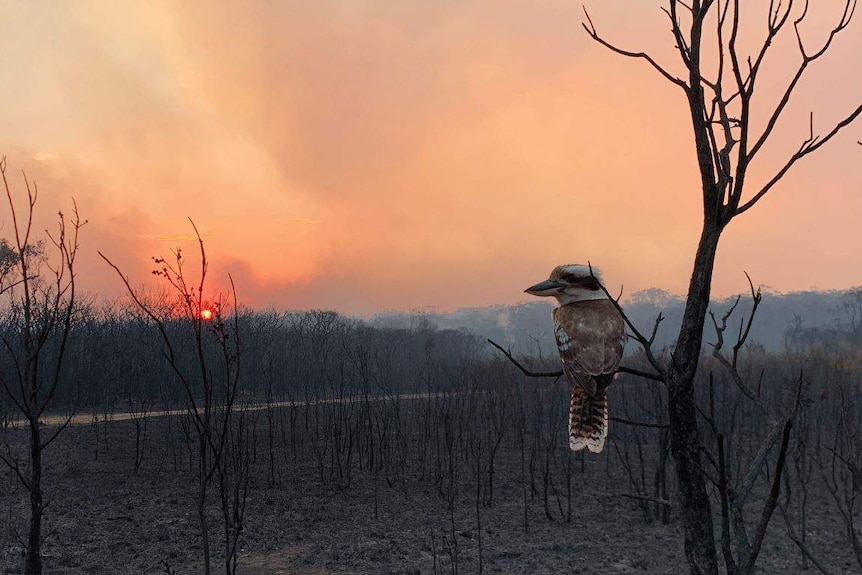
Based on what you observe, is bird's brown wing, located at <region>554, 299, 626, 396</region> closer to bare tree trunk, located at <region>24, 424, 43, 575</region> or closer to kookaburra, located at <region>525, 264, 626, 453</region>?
kookaburra, located at <region>525, 264, 626, 453</region>

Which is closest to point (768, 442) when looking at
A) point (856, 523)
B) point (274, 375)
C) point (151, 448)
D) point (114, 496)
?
point (856, 523)

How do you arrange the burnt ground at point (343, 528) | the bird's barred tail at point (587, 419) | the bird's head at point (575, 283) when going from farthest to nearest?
the burnt ground at point (343, 528) < the bird's head at point (575, 283) < the bird's barred tail at point (587, 419)

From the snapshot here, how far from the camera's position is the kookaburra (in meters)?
1.34

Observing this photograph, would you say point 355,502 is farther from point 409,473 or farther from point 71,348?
point 71,348

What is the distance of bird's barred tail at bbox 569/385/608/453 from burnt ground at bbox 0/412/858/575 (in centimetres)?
721

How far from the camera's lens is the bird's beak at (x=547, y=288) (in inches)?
56.5

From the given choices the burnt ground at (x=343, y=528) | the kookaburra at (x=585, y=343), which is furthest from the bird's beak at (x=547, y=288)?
the burnt ground at (x=343, y=528)

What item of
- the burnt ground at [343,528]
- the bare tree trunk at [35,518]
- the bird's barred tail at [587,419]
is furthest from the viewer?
the burnt ground at [343,528]

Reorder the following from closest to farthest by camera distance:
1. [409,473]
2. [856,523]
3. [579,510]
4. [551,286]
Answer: [551,286] → [856,523] → [579,510] → [409,473]

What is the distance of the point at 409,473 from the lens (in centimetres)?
1614

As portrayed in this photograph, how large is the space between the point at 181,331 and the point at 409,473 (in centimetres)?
1929

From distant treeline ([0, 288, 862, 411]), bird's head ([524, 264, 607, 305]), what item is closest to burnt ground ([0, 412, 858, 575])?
distant treeline ([0, 288, 862, 411])

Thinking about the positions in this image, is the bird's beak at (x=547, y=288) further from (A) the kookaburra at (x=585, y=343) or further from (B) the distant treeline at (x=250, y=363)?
(B) the distant treeline at (x=250, y=363)

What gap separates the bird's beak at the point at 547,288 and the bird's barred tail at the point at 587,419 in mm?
236
